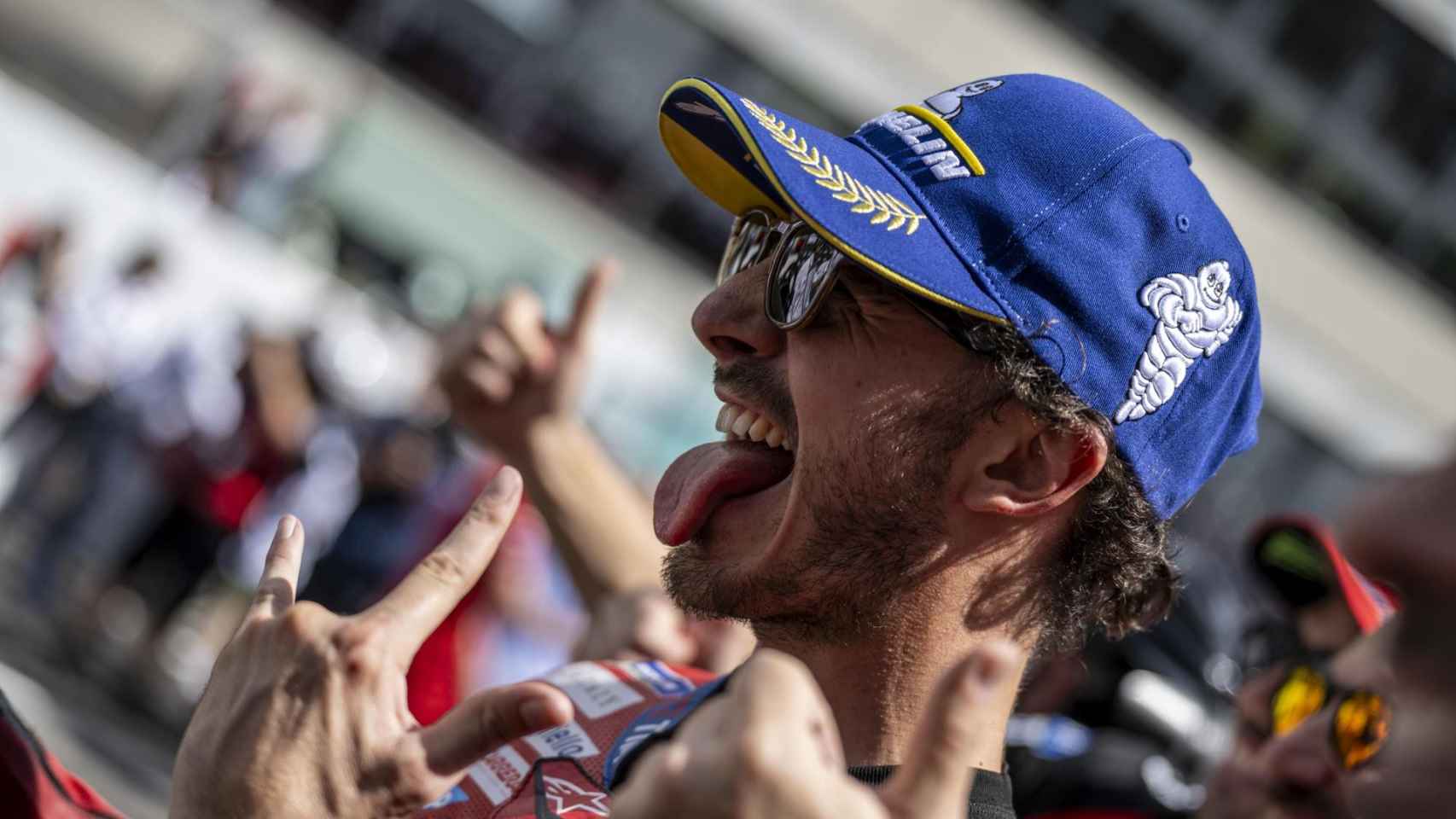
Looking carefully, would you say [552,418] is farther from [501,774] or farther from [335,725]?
[335,725]

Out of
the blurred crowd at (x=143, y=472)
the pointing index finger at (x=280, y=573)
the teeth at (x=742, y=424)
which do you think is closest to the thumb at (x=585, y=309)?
the teeth at (x=742, y=424)

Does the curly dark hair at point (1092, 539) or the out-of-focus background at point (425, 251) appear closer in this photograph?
the curly dark hair at point (1092, 539)

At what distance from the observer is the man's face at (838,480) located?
1879mm

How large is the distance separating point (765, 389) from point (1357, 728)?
3.60 feet

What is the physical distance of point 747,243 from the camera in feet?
7.11

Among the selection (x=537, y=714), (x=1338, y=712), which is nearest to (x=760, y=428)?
(x=537, y=714)

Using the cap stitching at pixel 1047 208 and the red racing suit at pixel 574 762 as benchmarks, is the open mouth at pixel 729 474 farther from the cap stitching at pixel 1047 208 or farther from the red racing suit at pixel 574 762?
the cap stitching at pixel 1047 208

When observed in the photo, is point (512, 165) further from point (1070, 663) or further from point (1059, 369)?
point (1059, 369)

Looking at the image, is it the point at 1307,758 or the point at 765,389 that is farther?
the point at 1307,758

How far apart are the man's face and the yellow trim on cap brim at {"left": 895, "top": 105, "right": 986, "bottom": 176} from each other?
0.62 feet

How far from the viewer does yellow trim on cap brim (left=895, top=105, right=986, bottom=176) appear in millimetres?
1902

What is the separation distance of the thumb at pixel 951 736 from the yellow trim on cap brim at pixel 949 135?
3.16ft

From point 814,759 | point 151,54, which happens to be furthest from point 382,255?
point 814,759

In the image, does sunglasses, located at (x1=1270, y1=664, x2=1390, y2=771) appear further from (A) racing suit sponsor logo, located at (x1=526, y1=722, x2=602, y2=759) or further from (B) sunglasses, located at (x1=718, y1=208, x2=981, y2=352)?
(A) racing suit sponsor logo, located at (x1=526, y1=722, x2=602, y2=759)
